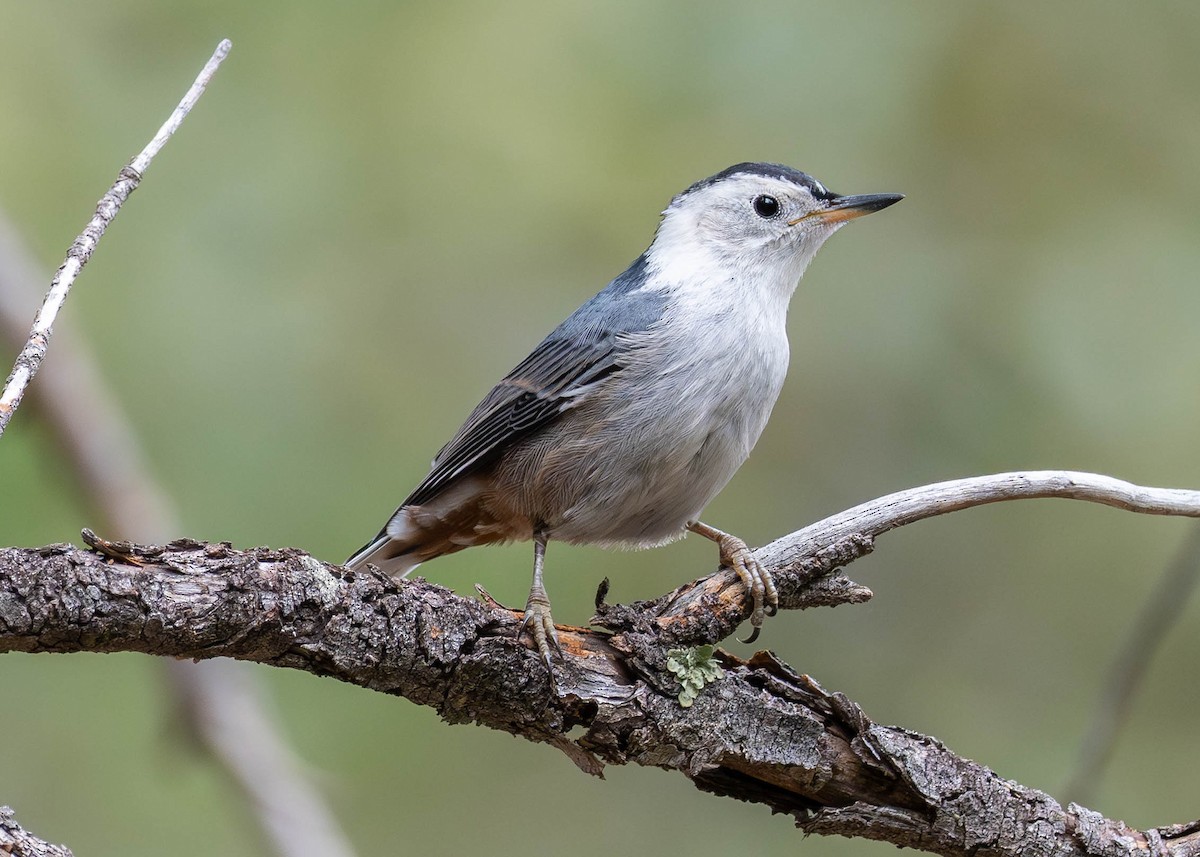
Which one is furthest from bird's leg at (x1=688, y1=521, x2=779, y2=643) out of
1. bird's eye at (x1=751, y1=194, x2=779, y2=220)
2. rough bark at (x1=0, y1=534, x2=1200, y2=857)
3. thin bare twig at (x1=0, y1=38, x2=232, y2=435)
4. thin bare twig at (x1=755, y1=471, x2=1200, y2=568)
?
thin bare twig at (x1=0, y1=38, x2=232, y2=435)

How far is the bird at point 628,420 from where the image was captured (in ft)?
8.59

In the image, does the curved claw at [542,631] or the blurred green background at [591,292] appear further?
the blurred green background at [591,292]

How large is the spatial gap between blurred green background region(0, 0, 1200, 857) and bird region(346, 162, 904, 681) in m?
0.66

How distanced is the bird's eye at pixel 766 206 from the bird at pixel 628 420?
0.18 ft

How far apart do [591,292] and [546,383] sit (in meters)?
1.24

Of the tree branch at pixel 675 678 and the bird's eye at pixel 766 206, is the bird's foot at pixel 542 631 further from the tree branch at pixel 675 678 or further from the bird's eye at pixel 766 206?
the bird's eye at pixel 766 206

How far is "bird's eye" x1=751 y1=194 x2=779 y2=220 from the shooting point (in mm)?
3104

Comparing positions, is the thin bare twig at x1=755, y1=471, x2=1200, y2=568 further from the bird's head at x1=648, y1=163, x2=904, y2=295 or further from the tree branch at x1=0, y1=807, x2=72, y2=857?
the tree branch at x1=0, y1=807, x2=72, y2=857

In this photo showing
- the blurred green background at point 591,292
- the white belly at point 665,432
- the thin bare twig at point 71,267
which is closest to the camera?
the thin bare twig at point 71,267

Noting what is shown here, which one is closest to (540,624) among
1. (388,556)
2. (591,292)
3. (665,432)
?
(665,432)

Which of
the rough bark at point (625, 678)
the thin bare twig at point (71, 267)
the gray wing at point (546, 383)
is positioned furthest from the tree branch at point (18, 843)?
the gray wing at point (546, 383)

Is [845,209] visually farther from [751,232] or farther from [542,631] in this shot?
[542,631]

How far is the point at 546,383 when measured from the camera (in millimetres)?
2783

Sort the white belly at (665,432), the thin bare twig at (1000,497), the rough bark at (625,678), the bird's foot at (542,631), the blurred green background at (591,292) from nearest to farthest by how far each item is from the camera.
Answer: the rough bark at (625,678) < the bird's foot at (542,631) < the thin bare twig at (1000,497) < the white belly at (665,432) < the blurred green background at (591,292)
